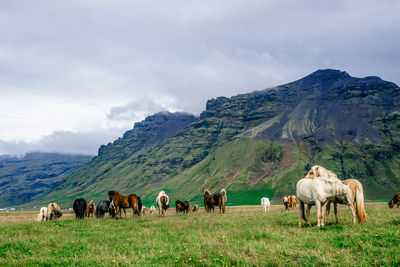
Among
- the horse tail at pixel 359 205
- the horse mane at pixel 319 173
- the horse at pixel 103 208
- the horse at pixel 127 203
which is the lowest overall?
the horse at pixel 103 208

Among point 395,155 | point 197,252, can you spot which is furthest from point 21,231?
point 395,155

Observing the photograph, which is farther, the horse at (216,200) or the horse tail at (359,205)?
the horse at (216,200)

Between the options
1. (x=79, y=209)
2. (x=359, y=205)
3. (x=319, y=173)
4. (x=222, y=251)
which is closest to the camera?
(x=222, y=251)

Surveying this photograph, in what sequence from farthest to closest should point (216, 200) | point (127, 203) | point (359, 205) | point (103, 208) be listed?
point (216, 200) → point (103, 208) → point (127, 203) → point (359, 205)

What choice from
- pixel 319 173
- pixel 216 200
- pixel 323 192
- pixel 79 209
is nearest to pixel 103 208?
pixel 79 209

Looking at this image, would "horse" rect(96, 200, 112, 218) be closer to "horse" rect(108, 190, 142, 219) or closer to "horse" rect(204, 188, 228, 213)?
"horse" rect(108, 190, 142, 219)

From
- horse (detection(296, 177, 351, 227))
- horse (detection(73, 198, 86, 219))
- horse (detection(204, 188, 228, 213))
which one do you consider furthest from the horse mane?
horse (detection(73, 198, 86, 219))

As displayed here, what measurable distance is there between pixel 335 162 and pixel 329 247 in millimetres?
203318

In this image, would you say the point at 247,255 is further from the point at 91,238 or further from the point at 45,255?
the point at 91,238

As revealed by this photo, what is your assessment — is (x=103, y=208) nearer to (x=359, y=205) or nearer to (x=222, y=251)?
(x=359, y=205)

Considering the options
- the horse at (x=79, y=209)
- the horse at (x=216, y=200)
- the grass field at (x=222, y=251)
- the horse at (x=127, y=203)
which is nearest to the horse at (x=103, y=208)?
the horse at (x=79, y=209)

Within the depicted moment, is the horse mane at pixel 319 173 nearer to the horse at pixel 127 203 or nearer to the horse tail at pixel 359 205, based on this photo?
the horse tail at pixel 359 205

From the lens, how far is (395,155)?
192250mm

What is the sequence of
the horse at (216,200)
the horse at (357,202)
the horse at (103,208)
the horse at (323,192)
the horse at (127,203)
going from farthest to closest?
1. the horse at (216,200)
2. the horse at (103,208)
3. the horse at (127,203)
4. the horse at (357,202)
5. the horse at (323,192)
